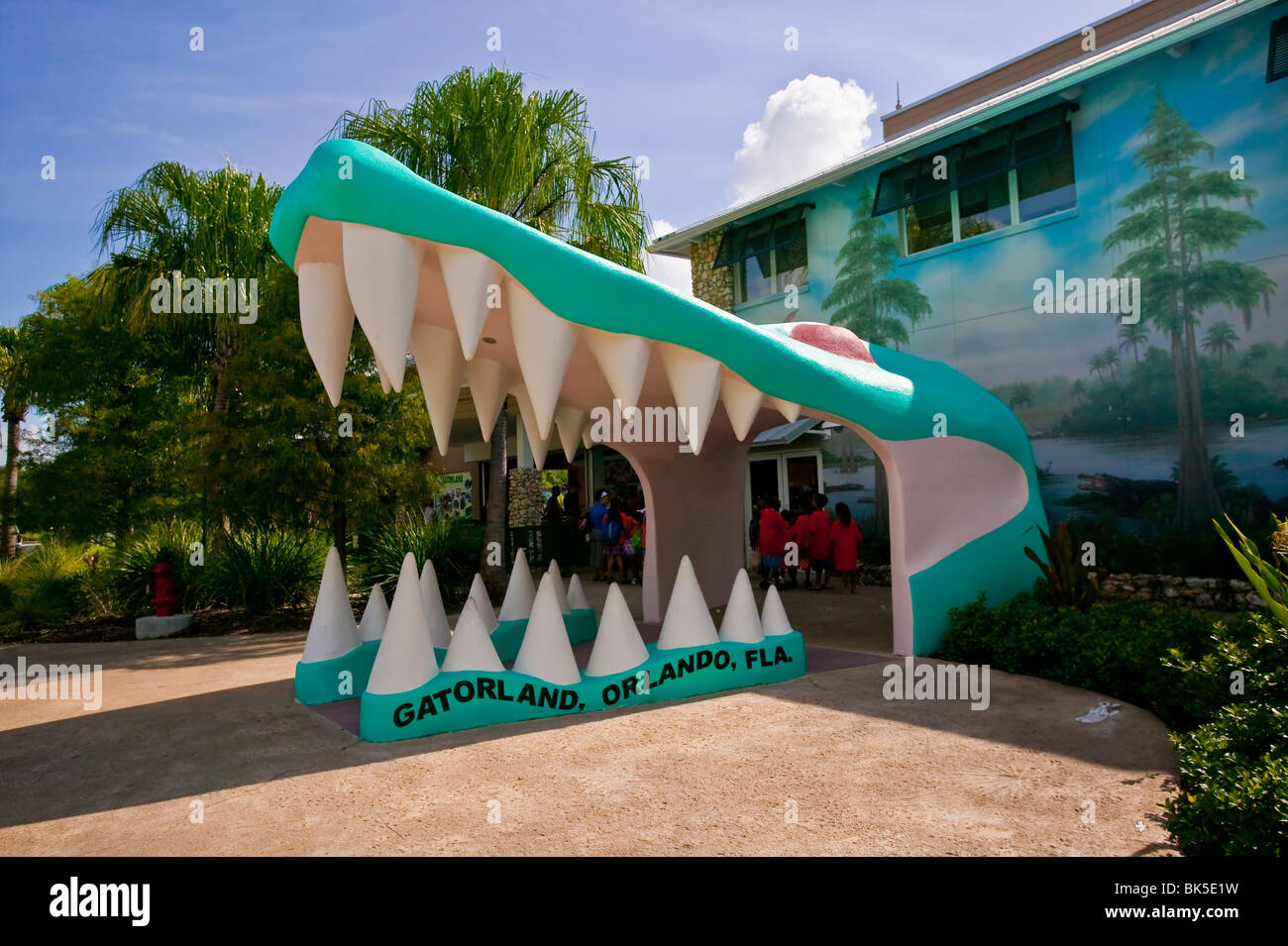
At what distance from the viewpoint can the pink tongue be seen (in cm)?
595

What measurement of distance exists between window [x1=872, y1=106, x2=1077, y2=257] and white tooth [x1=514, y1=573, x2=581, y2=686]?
372 inches

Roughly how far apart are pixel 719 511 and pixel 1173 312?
6.01 metres

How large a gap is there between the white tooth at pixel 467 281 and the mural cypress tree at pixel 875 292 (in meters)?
9.63

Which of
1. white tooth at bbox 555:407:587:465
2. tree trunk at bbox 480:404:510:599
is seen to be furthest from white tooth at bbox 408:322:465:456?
tree trunk at bbox 480:404:510:599

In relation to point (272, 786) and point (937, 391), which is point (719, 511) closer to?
point (937, 391)

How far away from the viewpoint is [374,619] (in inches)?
218

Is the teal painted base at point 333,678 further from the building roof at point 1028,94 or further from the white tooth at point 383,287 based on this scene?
the building roof at point 1028,94

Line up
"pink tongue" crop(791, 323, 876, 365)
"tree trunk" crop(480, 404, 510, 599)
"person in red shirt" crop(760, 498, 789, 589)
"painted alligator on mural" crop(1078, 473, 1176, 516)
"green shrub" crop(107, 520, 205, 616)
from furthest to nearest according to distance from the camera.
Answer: "person in red shirt" crop(760, 498, 789, 589) < "tree trunk" crop(480, 404, 510, 599) < "green shrub" crop(107, 520, 205, 616) < "painted alligator on mural" crop(1078, 473, 1176, 516) < "pink tongue" crop(791, 323, 876, 365)

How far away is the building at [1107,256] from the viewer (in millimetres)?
8703

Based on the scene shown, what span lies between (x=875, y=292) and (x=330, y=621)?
10.5m

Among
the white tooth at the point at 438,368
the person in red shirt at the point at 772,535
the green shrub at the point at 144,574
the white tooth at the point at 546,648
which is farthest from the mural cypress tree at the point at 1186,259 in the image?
the green shrub at the point at 144,574

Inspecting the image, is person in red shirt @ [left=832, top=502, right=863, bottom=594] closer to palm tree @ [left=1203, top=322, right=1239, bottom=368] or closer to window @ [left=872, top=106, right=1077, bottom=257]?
palm tree @ [left=1203, top=322, right=1239, bottom=368]

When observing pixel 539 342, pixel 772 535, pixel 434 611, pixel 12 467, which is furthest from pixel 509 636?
pixel 12 467

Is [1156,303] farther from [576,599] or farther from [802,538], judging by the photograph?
[576,599]
